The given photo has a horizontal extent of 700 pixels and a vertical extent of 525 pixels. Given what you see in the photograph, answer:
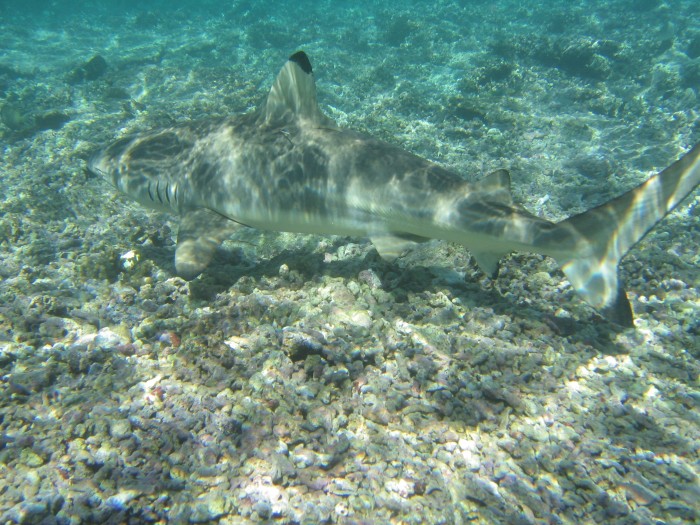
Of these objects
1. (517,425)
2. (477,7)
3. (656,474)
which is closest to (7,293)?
(517,425)

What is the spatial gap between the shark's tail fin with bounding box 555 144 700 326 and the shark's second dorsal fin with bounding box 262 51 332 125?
2.84m

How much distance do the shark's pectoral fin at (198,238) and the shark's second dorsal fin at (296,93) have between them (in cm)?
145

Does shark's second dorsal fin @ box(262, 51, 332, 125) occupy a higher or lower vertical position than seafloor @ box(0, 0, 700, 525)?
higher

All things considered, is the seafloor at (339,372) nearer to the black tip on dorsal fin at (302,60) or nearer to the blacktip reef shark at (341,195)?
the blacktip reef shark at (341,195)

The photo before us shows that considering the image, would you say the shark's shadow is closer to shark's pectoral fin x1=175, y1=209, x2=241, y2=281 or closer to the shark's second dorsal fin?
shark's pectoral fin x1=175, y1=209, x2=241, y2=281

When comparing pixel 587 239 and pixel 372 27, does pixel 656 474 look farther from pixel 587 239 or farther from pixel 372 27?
pixel 372 27

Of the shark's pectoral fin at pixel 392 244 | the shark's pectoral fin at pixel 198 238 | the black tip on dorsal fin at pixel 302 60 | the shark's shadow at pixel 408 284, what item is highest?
the black tip on dorsal fin at pixel 302 60

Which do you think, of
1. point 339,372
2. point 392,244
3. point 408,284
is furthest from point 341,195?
point 339,372

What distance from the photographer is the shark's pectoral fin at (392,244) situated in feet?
12.3

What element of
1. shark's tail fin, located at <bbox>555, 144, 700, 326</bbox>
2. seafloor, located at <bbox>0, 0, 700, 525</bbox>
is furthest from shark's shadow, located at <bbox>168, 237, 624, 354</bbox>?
shark's tail fin, located at <bbox>555, 144, 700, 326</bbox>

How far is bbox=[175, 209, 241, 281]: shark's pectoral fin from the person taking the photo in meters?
4.13

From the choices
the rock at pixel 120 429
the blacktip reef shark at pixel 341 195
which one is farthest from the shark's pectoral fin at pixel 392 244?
the rock at pixel 120 429

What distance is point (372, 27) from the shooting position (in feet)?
67.3

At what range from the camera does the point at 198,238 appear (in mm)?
4434
